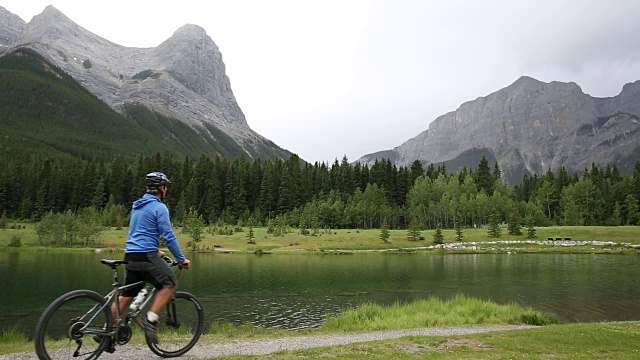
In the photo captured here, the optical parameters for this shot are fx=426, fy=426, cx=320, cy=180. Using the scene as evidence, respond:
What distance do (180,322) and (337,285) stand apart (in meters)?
34.8

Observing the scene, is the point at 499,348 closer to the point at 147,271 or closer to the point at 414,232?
the point at 147,271

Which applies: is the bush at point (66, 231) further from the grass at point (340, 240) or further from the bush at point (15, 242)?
the bush at point (15, 242)

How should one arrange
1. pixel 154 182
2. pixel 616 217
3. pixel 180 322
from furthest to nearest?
pixel 616 217
pixel 180 322
pixel 154 182

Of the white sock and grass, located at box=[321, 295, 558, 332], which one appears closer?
the white sock

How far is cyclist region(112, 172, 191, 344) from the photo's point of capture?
937 centimetres

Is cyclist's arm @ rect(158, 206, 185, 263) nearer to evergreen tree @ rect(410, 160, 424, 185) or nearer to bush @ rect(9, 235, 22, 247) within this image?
bush @ rect(9, 235, 22, 247)

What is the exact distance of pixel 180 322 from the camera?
10211 millimetres

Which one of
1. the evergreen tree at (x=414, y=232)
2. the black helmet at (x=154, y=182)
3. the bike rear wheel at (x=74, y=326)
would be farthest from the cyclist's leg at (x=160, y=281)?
the evergreen tree at (x=414, y=232)

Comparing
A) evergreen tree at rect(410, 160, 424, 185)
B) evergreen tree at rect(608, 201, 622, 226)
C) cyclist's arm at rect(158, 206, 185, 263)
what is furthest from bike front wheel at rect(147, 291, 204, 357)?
evergreen tree at rect(410, 160, 424, 185)

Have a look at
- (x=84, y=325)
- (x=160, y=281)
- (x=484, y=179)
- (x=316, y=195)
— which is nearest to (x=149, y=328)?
(x=160, y=281)

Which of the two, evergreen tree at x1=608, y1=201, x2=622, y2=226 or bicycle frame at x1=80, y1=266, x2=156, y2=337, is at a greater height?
evergreen tree at x1=608, y1=201, x2=622, y2=226

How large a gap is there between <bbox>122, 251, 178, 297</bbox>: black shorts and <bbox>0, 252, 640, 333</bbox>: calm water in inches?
692

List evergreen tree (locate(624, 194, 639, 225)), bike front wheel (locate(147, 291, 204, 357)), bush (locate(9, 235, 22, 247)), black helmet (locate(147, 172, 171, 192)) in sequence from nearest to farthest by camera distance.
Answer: black helmet (locate(147, 172, 171, 192))
bike front wheel (locate(147, 291, 204, 357))
bush (locate(9, 235, 22, 247))
evergreen tree (locate(624, 194, 639, 225))

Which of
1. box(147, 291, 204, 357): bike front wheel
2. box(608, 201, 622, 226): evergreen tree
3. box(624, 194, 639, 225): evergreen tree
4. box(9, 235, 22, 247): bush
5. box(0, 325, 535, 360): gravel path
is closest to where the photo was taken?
box(147, 291, 204, 357): bike front wheel
